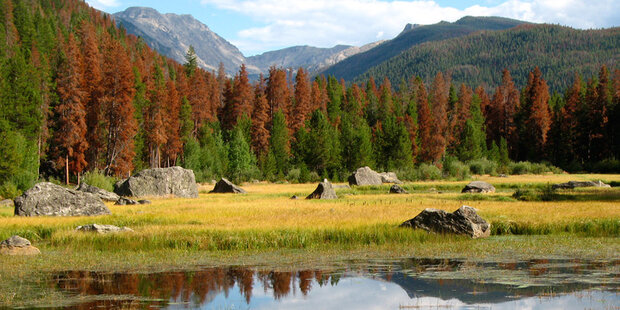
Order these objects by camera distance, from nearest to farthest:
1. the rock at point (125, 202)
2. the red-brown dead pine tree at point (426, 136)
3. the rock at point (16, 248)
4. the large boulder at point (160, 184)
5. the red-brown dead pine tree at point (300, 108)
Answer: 1. the rock at point (16, 248)
2. the rock at point (125, 202)
3. the large boulder at point (160, 184)
4. the red-brown dead pine tree at point (426, 136)
5. the red-brown dead pine tree at point (300, 108)

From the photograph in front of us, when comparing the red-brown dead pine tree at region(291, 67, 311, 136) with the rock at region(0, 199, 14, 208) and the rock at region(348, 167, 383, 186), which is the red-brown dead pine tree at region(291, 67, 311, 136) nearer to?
the rock at region(348, 167, 383, 186)

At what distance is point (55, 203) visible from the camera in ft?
89.6

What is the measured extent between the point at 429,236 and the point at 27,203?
61.7ft

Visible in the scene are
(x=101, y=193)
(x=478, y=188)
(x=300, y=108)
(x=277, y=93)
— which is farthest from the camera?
(x=277, y=93)

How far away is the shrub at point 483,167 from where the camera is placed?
2933 inches

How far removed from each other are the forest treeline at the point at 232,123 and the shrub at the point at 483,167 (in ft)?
1.69

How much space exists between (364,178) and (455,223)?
112 feet

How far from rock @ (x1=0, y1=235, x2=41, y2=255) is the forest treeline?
21.9 metres

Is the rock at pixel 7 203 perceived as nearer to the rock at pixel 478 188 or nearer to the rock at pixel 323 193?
the rock at pixel 323 193

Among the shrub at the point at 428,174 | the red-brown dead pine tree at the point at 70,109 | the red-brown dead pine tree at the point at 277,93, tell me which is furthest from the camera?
the red-brown dead pine tree at the point at 277,93

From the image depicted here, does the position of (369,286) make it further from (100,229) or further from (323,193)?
(323,193)

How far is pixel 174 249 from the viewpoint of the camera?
18094mm

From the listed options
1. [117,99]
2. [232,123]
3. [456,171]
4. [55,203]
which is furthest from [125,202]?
[232,123]

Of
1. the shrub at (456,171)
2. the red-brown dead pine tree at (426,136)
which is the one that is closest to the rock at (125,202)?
the shrub at (456,171)
